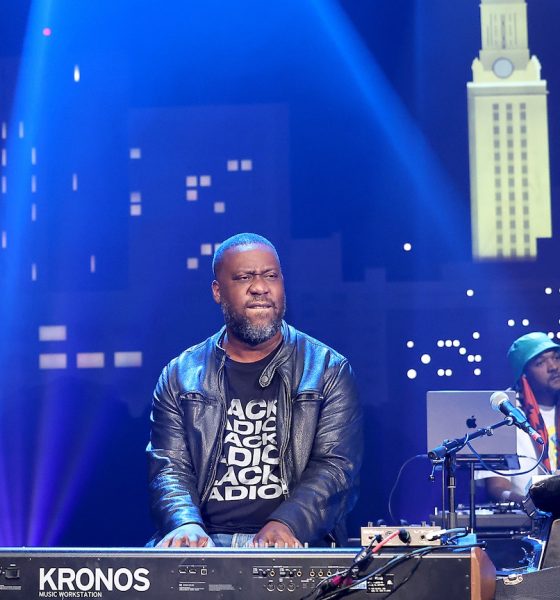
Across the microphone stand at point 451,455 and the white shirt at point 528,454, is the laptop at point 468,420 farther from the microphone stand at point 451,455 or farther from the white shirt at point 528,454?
the microphone stand at point 451,455

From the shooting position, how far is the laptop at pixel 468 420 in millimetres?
5805

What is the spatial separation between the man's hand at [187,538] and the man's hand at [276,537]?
0.18 metres

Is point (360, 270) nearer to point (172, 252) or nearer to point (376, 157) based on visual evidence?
point (376, 157)

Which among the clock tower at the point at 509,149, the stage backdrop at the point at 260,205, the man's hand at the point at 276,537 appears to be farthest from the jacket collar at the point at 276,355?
the clock tower at the point at 509,149

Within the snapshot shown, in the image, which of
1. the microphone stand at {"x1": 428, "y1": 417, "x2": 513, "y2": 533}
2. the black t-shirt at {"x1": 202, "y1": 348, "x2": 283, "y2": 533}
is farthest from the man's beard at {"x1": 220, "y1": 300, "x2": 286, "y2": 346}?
the microphone stand at {"x1": 428, "y1": 417, "x2": 513, "y2": 533}

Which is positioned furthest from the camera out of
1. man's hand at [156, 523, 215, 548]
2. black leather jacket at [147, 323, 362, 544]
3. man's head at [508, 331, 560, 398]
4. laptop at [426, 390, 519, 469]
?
man's head at [508, 331, 560, 398]

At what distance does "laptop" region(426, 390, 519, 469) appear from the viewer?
5.80 meters

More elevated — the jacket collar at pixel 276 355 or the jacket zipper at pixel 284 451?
the jacket collar at pixel 276 355

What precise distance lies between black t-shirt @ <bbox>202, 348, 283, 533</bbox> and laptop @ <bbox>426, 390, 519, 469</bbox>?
1872mm

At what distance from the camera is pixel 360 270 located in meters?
6.47

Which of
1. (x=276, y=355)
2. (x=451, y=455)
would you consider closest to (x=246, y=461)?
(x=276, y=355)

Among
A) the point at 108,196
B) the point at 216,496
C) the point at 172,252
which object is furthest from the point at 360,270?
the point at 216,496

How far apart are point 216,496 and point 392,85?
3.53 metres

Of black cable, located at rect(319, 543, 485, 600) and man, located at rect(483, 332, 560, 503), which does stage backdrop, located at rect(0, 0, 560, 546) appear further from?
black cable, located at rect(319, 543, 485, 600)
